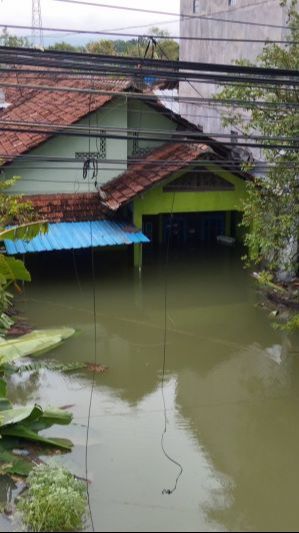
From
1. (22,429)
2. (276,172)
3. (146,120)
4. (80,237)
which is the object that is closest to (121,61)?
(22,429)

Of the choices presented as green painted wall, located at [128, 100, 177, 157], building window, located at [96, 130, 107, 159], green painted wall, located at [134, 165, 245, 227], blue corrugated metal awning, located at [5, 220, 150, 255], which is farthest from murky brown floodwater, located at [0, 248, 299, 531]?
green painted wall, located at [128, 100, 177, 157]

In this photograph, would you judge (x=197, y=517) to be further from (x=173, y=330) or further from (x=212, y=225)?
(x=212, y=225)

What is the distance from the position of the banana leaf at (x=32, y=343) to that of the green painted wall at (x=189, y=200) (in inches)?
186

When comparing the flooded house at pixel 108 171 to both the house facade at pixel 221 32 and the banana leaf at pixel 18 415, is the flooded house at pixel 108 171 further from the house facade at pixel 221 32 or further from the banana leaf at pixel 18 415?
the banana leaf at pixel 18 415

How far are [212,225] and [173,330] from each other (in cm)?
732

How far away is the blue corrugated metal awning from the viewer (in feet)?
45.4

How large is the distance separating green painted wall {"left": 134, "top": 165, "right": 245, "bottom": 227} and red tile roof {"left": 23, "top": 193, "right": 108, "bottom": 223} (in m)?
1.08

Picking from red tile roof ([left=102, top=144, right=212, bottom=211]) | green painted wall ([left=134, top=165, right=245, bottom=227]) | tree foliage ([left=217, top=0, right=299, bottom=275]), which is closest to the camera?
tree foliage ([left=217, top=0, right=299, bottom=275])

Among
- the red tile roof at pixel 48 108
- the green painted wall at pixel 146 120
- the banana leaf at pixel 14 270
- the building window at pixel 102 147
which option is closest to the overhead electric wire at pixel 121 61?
the banana leaf at pixel 14 270

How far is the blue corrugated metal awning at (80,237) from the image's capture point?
13.8m

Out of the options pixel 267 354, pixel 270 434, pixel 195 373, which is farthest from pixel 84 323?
pixel 270 434

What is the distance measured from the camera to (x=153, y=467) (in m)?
7.77

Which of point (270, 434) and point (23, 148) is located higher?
point (23, 148)

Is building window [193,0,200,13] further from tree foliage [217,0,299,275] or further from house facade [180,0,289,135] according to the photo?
tree foliage [217,0,299,275]
